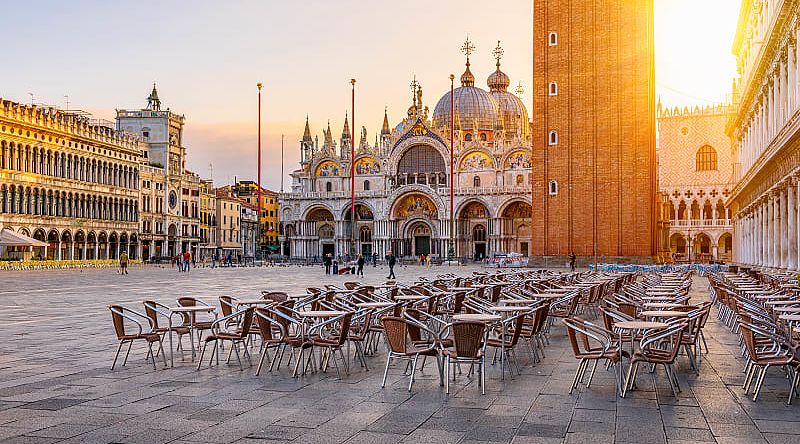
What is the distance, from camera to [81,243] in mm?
62031

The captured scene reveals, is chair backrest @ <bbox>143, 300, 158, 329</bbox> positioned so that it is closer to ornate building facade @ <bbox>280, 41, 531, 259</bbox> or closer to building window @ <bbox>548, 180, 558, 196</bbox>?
Result: building window @ <bbox>548, 180, 558, 196</bbox>

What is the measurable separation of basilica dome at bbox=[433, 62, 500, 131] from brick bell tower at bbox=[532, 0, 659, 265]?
116 ft

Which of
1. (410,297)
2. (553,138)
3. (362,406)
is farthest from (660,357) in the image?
(553,138)

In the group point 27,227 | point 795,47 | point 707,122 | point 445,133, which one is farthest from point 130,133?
point 795,47

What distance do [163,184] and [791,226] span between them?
60870 millimetres

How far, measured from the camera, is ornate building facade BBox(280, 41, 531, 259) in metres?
71.8

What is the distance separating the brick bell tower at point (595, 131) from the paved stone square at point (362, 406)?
35.6 metres

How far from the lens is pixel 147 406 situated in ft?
25.0

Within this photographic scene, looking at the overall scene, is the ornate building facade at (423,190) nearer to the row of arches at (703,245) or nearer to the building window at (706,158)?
the row of arches at (703,245)

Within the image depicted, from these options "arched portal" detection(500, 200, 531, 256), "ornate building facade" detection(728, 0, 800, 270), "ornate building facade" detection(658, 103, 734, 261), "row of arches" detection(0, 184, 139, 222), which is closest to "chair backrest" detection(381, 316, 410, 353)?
"ornate building facade" detection(728, 0, 800, 270)

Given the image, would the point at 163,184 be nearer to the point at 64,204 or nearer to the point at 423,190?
the point at 64,204

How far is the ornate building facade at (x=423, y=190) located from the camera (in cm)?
7175

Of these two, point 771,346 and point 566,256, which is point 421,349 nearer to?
point 771,346

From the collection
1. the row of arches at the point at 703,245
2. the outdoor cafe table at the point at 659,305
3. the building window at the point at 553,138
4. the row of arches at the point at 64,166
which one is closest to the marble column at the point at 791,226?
the outdoor cafe table at the point at 659,305
